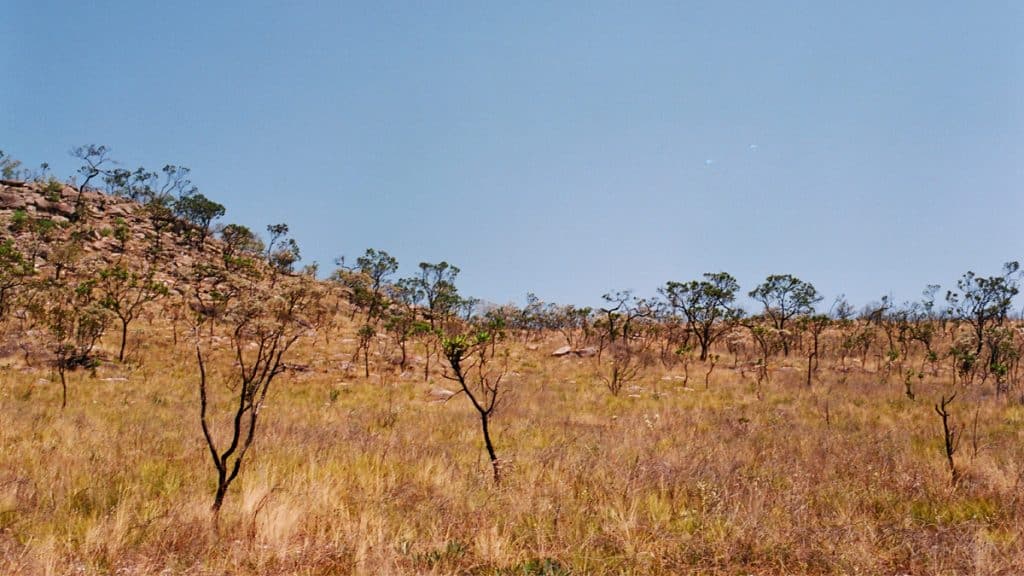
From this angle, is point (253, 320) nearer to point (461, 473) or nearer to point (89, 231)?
point (461, 473)

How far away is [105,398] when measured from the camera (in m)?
14.1

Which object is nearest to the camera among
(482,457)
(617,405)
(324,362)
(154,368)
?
(482,457)

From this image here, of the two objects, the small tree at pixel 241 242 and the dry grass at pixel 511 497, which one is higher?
the small tree at pixel 241 242

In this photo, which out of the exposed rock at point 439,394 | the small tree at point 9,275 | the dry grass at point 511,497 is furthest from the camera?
the small tree at point 9,275

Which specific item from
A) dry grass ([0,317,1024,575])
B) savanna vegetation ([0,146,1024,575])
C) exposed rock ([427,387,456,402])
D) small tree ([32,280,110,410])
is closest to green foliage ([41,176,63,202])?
small tree ([32,280,110,410])

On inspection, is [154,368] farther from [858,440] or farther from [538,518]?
[858,440]

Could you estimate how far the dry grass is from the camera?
4.20 metres

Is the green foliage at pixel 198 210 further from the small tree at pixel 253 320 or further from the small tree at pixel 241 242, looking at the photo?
the small tree at pixel 253 320

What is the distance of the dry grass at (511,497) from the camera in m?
4.20

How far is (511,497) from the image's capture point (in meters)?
5.74

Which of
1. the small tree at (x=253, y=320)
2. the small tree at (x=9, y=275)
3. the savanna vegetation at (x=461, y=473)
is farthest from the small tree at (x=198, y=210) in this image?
the small tree at (x=253, y=320)

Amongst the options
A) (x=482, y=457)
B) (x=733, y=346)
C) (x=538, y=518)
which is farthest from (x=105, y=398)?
(x=733, y=346)

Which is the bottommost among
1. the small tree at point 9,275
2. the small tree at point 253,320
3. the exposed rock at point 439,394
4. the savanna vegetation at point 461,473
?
the exposed rock at point 439,394

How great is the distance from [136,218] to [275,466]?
244ft
